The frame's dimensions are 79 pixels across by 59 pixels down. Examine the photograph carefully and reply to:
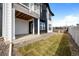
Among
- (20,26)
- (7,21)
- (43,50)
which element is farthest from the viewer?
(20,26)

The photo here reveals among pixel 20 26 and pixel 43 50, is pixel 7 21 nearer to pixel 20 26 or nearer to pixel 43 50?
pixel 43 50

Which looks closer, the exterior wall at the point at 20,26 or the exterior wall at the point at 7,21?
the exterior wall at the point at 7,21

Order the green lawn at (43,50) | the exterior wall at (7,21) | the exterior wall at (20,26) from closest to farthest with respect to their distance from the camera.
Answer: the green lawn at (43,50) → the exterior wall at (7,21) → the exterior wall at (20,26)

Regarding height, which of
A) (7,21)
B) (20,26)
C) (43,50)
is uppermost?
(7,21)

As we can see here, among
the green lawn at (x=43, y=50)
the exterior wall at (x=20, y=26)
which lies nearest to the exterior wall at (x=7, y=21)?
the green lawn at (x=43, y=50)

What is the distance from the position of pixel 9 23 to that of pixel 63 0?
10.3 feet

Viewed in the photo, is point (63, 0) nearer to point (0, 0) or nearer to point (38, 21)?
point (0, 0)

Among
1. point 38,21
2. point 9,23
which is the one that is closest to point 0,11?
point 9,23

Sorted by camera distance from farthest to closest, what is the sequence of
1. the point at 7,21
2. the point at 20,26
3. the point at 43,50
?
the point at 20,26, the point at 7,21, the point at 43,50

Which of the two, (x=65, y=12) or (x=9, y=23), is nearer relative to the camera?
(x=65, y=12)

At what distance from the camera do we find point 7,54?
4.15 metres

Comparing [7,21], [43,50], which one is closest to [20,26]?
[7,21]

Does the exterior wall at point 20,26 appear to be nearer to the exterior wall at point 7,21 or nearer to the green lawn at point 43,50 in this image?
the exterior wall at point 7,21

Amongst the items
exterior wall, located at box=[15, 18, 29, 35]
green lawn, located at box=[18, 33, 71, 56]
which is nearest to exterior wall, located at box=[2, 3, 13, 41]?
green lawn, located at box=[18, 33, 71, 56]
